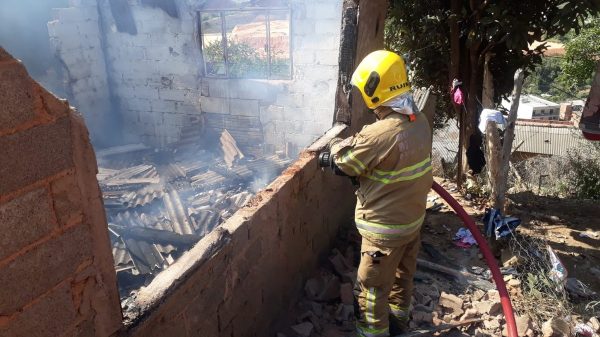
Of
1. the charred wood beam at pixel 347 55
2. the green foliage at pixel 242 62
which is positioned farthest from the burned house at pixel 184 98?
the charred wood beam at pixel 347 55

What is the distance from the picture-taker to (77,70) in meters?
9.52

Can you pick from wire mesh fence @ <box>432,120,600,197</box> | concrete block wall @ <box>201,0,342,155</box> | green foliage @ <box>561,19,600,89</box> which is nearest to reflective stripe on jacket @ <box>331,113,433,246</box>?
wire mesh fence @ <box>432,120,600,197</box>

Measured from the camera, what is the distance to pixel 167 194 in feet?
24.5

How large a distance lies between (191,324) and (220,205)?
4.54m

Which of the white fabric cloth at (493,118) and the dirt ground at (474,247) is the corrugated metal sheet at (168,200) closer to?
the dirt ground at (474,247)

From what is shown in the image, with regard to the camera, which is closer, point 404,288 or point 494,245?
point 404,288

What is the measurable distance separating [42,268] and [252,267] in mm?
1686

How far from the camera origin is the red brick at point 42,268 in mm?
1531

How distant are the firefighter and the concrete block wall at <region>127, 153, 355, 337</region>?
0.69 m

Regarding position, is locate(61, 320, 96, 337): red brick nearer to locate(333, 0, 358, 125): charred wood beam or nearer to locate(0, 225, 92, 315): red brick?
locate(0, 225, 92, 315): red brick

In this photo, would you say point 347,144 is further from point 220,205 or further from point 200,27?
point 200,27

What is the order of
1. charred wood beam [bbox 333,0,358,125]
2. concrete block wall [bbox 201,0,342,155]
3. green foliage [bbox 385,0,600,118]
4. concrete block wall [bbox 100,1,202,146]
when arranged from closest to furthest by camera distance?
charred wood beam [bbox 333,0,358,125]
green foliage [bbox 385,0,600,118]
concrete block wall [bbox 201,0,342,155]
concrete block wall [bbox 100,1,202,146]

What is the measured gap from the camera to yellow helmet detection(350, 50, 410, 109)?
297cm

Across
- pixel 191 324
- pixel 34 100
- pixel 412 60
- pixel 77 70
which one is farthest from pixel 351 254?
pixel 77 70
